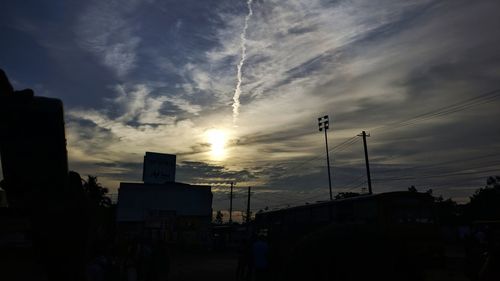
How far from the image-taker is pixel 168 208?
49.5 m

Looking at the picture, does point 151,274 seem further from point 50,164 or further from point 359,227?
point 359,227

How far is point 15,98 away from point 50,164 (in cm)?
57

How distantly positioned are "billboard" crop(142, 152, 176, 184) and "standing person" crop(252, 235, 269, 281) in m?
41.1

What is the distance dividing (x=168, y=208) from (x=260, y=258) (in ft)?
125

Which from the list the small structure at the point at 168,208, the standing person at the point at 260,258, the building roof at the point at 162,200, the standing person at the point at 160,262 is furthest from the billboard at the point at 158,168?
the standing person at the point at 260,258

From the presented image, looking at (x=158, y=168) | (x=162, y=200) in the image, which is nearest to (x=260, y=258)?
(x=162, y=200)

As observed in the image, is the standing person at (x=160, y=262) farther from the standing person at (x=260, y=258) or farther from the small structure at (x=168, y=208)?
the small structure at (x=168, y=208)

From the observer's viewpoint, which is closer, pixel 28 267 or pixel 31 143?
pixel 31 143

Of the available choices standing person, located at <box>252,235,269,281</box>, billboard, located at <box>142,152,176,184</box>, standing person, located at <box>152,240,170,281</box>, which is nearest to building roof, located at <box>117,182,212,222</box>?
billboard, located at <box>142,152,176,184</box>

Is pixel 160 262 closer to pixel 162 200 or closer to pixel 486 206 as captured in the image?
pixel 162 200

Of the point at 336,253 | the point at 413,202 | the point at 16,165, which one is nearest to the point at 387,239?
the point at 336,253

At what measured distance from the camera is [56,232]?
3152mm

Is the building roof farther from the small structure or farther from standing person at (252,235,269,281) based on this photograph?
standing person at (252,235,269,281)

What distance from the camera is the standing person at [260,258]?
1323 centimetres
